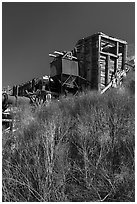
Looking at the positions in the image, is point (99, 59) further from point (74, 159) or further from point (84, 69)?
point (74, 159)

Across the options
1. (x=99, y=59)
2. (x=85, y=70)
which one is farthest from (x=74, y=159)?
(x=85, y=70)

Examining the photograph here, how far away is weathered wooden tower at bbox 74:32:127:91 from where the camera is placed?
754 inches

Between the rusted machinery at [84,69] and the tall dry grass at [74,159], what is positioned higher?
the rusted machinery at [84,69]

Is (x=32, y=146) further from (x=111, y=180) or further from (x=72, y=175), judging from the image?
(x=111, y=180)

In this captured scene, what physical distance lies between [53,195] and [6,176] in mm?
1905

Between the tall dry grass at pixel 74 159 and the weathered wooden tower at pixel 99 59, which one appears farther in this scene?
the weathered wooden tower at pixel 99 59

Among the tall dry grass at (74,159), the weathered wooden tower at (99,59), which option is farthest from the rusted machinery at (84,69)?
the tall dry grass at (74,159)

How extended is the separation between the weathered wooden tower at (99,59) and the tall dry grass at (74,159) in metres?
9.64

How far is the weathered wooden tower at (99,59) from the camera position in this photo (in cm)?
1914

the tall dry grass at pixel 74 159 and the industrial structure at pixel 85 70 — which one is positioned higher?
the industrial structure at pixel 85 70

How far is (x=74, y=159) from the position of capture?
8344mm

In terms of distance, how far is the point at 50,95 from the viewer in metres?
18.8

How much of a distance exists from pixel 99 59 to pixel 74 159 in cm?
1249

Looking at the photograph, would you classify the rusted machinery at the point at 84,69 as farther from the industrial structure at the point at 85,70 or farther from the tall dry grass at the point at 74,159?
the tall dry grass at the point at 74,159
